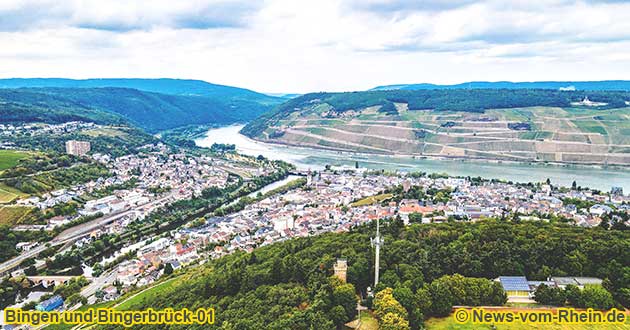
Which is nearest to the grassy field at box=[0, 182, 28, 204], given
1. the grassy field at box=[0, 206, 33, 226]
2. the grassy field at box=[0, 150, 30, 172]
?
the grassy field at box=[0, 206, 33, 226]

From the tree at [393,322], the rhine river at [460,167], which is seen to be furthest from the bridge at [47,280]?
the rhine river at [460,167]

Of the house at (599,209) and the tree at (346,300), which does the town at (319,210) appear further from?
the tree at (346,300)

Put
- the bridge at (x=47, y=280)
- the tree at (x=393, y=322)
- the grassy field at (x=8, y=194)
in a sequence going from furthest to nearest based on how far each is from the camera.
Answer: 1. the grassy field at (x=8, y=194)
2. the bridge at (x=47, y=280)
3. the tree at (x=393, y=322)

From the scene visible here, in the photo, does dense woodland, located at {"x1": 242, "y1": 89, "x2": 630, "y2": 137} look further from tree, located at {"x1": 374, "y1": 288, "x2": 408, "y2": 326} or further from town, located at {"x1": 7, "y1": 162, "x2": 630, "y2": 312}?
tree, located at {"x1": 374, "y1": 288, "x2": 408, "y2": 326}

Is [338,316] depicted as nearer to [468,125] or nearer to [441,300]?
[441,300]

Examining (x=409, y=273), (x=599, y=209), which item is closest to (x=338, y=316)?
(x=409, y=273)

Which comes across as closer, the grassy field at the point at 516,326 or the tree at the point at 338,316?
the grassy field at the point at 516,326

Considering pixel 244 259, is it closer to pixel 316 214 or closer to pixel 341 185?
pixel 316 214
